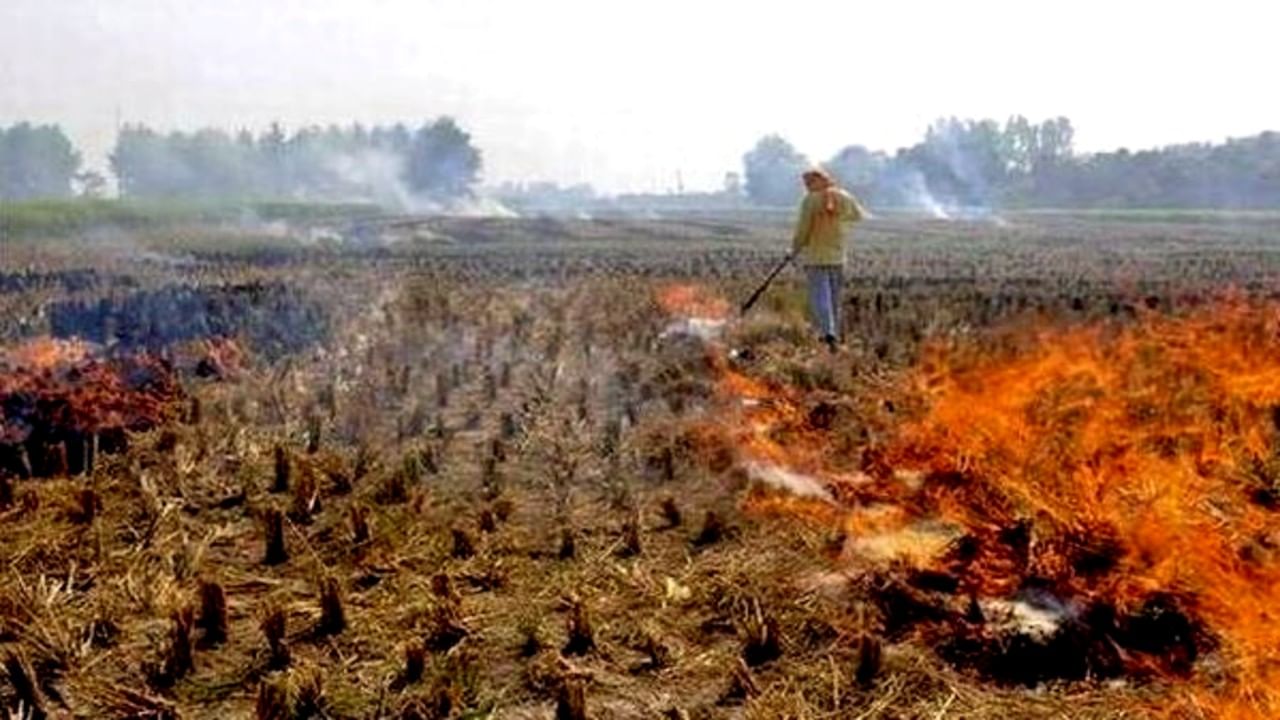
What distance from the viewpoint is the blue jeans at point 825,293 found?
1184 cm

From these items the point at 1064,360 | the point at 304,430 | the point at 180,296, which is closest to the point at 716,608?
the point at 304,430

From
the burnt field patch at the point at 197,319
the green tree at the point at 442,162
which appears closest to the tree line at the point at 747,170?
the green tree at the point at 442,162

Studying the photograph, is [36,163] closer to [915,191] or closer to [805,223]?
[915,191]

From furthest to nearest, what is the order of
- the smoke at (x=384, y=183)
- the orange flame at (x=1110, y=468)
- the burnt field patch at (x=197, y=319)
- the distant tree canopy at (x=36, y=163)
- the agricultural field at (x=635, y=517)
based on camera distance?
the distant tree canopy at (x=36, y=163), the smoke at (x=384, y=183), the burnt field patch at (x=197, y=319), the orange flame at (x=1110, y=468), the agricultural field at (x=635, y=517)

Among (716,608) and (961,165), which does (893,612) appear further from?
(961,165)

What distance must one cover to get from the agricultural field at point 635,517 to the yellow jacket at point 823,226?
792 millimetres

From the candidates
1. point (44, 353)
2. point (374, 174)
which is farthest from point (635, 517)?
point (374, 174)

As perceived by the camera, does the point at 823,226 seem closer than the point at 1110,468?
No

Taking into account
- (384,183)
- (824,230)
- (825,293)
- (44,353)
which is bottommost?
(44,353)

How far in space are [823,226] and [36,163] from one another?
357 feet

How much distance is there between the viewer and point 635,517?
20.9 feet

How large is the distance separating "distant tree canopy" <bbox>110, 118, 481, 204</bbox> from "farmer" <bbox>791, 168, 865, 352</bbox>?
79.7m

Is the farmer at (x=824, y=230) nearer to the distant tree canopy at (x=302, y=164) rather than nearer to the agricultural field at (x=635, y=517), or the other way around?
the agricultural field at (x=635, y=517)

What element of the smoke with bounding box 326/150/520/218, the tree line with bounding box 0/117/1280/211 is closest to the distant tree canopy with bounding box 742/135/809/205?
the tree line with bounding box 0/117/1280/211
